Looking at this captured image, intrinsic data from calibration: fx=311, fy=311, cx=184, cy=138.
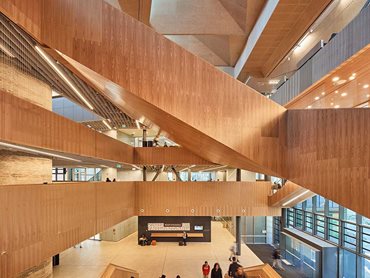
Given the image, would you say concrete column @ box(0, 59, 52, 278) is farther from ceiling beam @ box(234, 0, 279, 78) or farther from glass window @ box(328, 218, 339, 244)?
glass window @ box(328, 218, 339, 244)

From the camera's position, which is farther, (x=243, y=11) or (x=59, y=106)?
(x=59, y=106)

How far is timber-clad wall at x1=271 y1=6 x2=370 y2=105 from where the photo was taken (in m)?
6.67

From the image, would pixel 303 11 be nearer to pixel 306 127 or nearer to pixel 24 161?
pixel 306 127

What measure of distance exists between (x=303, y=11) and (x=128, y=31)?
7.53 m

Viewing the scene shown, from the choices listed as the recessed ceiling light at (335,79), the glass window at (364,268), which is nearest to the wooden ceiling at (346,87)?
the recessed ceiling light at (335,79)

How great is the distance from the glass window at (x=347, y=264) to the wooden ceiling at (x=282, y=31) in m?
9.11

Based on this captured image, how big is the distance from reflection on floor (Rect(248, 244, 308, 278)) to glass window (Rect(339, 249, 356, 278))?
222cm

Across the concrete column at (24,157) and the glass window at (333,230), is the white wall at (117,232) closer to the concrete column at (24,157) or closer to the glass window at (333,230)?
the concrete column at (24,157)

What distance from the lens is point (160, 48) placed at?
16.7ft

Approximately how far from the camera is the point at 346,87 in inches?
370

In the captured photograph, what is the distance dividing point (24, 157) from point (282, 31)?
400 inches

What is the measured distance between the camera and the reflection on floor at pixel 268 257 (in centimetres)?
1509

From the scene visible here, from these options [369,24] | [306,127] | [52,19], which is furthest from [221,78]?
[369,24]

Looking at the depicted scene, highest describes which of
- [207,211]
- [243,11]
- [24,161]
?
[243,11]
